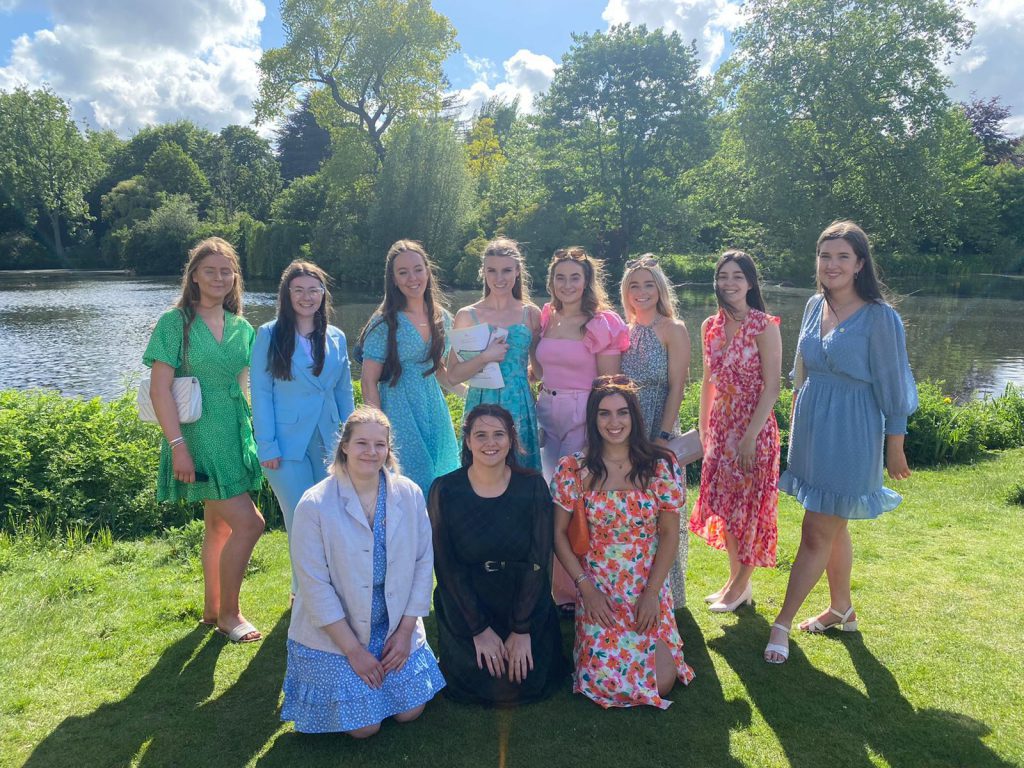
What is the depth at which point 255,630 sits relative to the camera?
3.83 m

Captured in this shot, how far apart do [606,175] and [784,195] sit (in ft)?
31.3

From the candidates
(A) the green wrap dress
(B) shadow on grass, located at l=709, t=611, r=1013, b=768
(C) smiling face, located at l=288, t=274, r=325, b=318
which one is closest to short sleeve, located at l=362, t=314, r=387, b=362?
(C) smiling face, located at l=288, t=274, r=325, b=318

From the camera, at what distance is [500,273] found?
3994 millimetres

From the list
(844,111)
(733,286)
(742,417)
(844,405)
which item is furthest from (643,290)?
(844,111)

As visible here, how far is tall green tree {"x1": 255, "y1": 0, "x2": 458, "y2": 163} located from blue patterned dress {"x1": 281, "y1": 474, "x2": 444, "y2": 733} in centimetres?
3130

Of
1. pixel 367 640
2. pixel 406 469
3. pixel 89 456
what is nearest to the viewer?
pixel 367 640

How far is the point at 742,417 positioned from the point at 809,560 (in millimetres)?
851

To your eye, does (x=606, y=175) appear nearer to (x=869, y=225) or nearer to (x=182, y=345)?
(x=869, y=225)

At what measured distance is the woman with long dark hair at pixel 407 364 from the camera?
3.90 m

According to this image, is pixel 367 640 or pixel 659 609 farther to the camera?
pixel 659 609

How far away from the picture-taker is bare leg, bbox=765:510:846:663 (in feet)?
11.5

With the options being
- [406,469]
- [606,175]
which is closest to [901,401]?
[406,469]

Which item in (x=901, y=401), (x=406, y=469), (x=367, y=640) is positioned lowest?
(x=367, y=640)

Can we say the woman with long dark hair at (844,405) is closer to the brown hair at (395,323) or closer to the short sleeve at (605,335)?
the short sleeve at (605,335)
